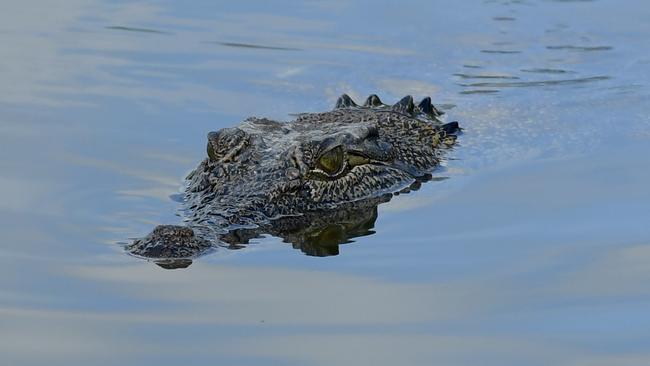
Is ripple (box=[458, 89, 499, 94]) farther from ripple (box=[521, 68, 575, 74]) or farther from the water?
ripple (box=[521, 68, 575, 74])

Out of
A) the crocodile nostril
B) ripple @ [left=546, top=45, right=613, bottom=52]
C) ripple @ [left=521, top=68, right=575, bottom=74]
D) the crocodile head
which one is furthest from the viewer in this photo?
ripple @ [left=546, top=45, right=613, bottom=52]

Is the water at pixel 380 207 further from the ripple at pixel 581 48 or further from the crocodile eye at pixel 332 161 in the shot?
the crocodile eye at pixel 332 161

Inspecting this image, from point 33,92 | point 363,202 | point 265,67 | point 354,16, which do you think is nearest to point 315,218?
point 363,202

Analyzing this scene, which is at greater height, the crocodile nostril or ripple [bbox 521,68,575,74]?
ripple [bbox 521,68,575,74]

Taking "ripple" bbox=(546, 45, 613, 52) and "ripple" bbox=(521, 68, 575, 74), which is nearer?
"ripple" bbox=(521, 68, 575, 74)

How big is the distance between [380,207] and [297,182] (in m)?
0.65

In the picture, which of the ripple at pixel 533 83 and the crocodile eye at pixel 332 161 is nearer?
the crocodile eye at pixel 332 161

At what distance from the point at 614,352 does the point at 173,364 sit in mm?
2200

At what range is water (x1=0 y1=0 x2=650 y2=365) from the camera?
7.38 m

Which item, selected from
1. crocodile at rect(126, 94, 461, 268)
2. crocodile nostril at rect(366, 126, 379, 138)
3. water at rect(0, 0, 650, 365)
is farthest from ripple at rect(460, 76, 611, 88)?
crocodile nostril at rect(366, 126, 379, 138)

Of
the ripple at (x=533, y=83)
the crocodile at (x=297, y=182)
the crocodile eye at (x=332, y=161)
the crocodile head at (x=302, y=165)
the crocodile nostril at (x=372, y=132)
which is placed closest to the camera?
the crocodile at (x=297, y=182)

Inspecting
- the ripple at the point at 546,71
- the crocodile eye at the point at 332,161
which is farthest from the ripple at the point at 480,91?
the crocodile eye at the point at 332,161

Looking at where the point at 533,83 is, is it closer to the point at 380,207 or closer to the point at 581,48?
the point at 581,48

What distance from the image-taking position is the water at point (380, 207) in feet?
24.2
